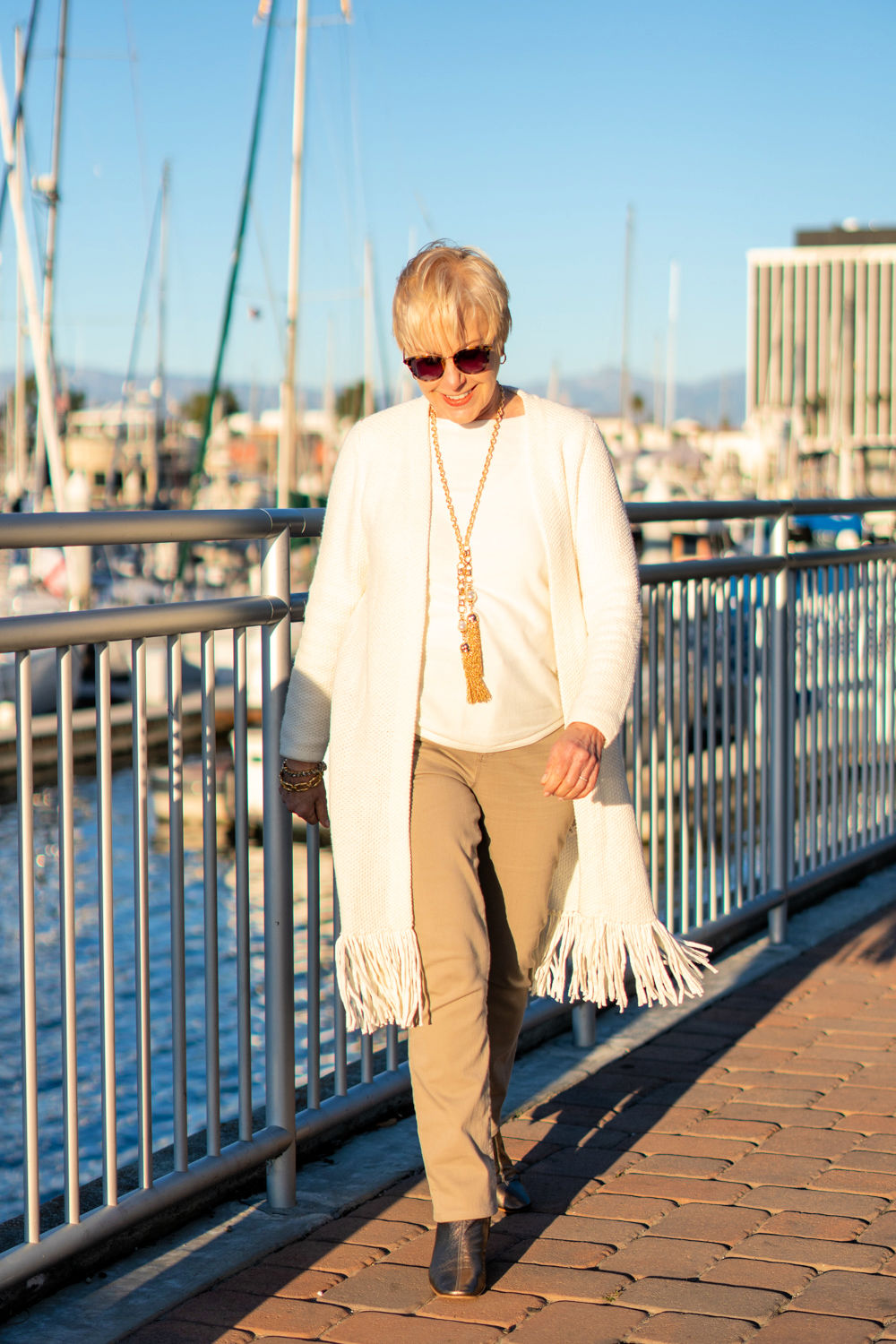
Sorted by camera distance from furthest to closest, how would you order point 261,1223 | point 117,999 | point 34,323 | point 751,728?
point 34,323 → point 117,999 → point 751,728 → point 261,1223

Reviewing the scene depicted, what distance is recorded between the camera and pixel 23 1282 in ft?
9.77

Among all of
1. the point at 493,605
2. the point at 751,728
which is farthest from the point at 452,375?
the point at 751,728

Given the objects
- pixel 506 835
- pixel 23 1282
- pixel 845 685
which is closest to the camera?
pixel 23 1282

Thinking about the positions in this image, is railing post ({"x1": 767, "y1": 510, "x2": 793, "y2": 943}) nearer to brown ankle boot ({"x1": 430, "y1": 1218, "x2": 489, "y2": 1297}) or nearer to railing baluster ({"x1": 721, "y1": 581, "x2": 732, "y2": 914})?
railing baluster ({"x1": 721, "y1": 581, "x2": 732, "y2": 914})

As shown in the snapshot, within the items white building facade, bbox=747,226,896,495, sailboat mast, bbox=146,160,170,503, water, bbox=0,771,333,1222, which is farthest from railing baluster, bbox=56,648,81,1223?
white building facade, bbox=747,226,896,495

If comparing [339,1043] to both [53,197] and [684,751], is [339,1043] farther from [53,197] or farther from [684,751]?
[53,197]

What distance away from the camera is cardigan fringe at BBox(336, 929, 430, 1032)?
122 inches

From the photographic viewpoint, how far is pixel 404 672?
10.1 feet

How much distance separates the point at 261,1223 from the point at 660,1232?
81 cm

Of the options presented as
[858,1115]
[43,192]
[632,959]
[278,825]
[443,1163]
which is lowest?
[858,1115]

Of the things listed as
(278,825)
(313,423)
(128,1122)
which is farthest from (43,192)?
(313,423)

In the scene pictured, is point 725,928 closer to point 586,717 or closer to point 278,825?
point 278,825

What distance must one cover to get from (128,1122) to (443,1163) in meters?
4.01

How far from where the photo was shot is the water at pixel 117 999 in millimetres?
6203
